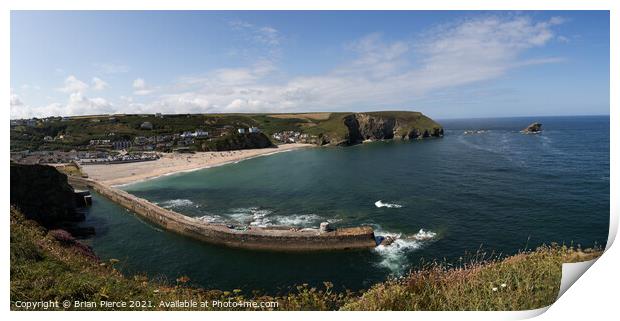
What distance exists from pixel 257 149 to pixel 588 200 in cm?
7694

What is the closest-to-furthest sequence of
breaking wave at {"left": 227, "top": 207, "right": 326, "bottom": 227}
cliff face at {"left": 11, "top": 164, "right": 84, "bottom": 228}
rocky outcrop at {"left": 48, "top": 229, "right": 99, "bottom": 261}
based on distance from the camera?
rocky outcrop at {"left": 48, "top": 229, "right": 99, "bottom": 261} < cliff face at {"left": 11, "top": 164, "right": 84, "bottom": 228} < breaking wave at {"left": 227, "top": 207, "right": 326, "bottom": 227}

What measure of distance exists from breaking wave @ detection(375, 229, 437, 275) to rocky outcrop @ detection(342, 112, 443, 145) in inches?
3539

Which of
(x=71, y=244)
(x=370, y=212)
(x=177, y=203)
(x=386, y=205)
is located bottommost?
(x=177, y=203)

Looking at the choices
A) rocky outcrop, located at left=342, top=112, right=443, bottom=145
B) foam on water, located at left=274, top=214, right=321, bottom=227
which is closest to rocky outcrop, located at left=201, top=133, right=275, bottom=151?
rocky outcrop, located at left=342, top=112, right=443, bottom=145

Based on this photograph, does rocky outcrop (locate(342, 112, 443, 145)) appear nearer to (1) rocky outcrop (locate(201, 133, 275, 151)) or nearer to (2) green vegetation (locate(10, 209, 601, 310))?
(1) rocky outcrop (locate(201, 133, 275, 151))

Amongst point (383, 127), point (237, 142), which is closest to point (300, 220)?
point (237, 142)

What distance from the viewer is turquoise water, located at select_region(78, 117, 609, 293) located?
21.5 metres

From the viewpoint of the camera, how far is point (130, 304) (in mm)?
8023

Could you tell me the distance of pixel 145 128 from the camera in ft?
253

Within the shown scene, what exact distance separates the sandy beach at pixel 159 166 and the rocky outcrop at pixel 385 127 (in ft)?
141

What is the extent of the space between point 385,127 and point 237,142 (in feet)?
177

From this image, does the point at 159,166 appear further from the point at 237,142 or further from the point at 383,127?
the point at 383,127

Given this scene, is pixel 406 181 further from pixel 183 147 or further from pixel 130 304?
pixel 183 147

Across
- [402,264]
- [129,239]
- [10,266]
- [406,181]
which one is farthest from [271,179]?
[10,266]
